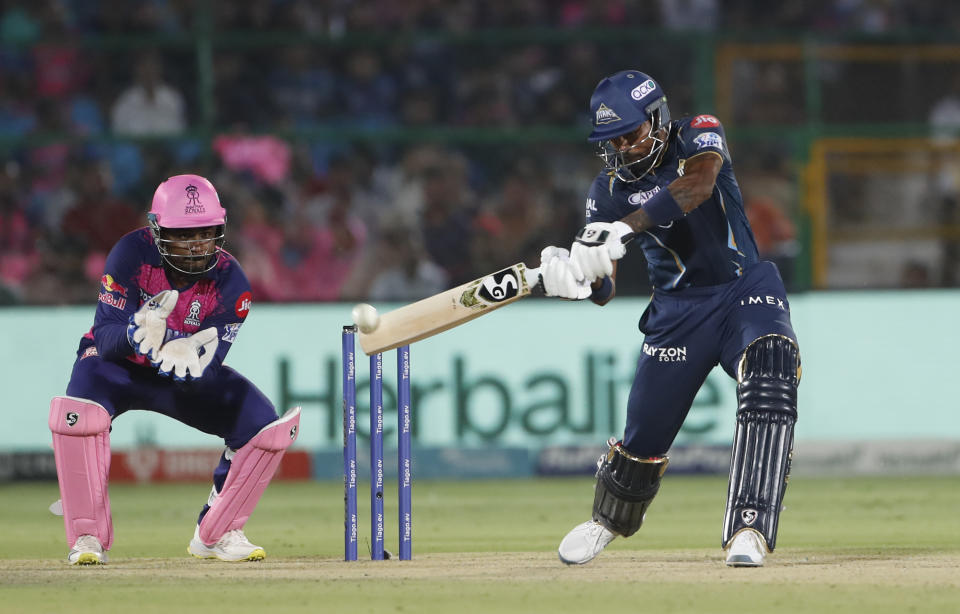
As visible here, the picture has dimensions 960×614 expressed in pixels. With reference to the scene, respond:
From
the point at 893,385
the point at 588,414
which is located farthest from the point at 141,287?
the point at 893,385

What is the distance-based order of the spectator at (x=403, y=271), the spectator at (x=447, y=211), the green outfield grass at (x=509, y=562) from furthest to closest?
the spectator at (x=447, y=211) < the spectator at (x=403, y=271) < the green outfield grass at (x=509, y=562)

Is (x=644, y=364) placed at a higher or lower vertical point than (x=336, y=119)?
lower

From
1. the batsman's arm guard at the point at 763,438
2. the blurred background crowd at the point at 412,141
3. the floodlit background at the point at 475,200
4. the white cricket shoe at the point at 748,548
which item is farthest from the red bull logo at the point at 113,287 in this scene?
the blurred background crowd at the point at 412,141

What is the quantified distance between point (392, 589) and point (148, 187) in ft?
22.1

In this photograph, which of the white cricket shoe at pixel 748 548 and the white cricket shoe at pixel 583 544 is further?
the white cricket shoe at pixel 583 544

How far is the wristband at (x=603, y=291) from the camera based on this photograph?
6000 millimetres

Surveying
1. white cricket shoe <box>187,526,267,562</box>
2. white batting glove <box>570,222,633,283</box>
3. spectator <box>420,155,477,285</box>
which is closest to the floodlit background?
spectator <box>420,155,477,285</box>

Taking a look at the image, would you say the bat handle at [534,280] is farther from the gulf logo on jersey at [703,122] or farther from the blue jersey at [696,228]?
the gulf logo on jersey at [703,122]

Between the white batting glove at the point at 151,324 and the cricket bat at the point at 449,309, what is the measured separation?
80 centimetres

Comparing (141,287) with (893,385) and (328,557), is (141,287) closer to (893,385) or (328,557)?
(328,557)

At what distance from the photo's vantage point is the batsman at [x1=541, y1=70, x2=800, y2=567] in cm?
559

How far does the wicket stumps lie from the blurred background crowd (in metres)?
4.80

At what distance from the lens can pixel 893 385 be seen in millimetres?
10609

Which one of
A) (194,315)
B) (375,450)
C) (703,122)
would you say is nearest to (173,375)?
(194,315)
